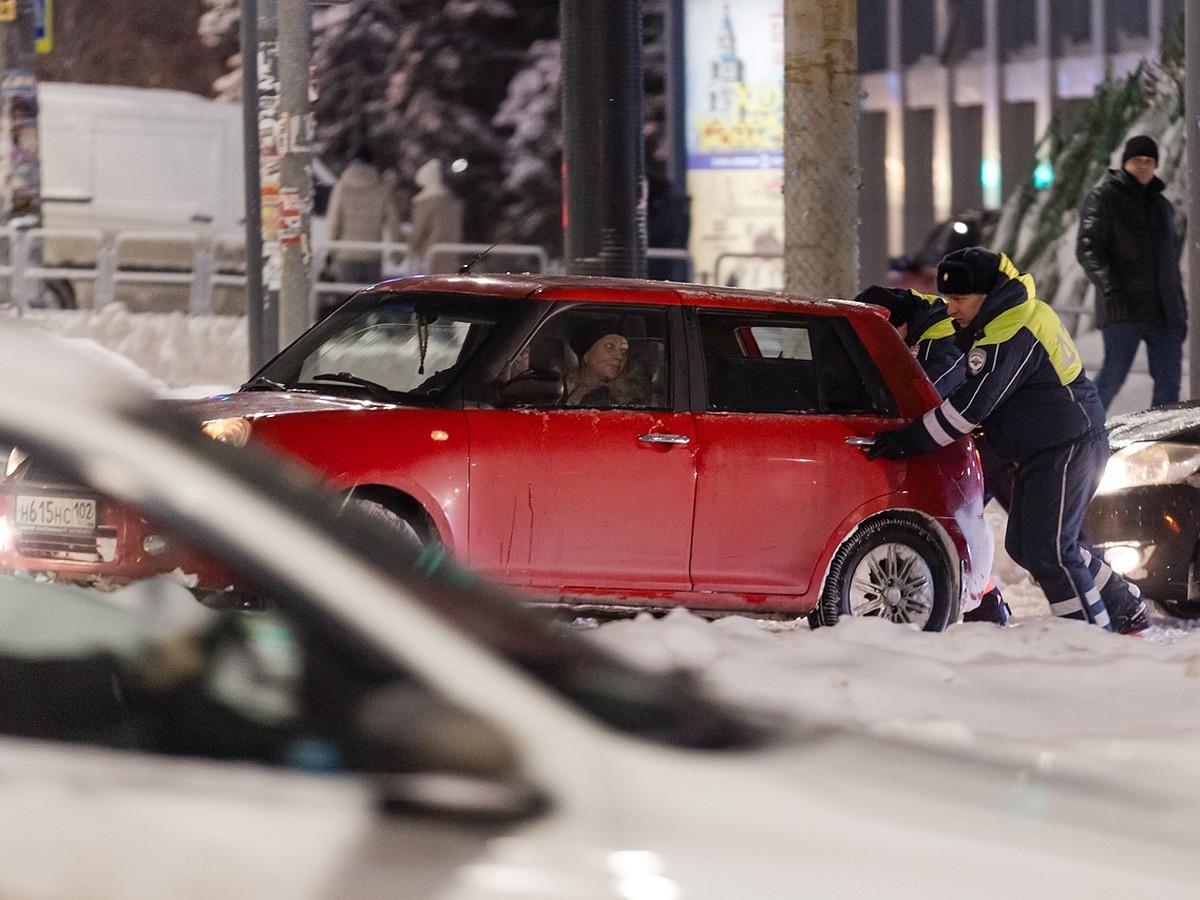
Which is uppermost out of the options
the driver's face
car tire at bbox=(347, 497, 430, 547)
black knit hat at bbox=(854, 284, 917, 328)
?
black knit hat at bbox=(854, 284, 917, 328)

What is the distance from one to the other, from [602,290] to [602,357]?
274 millimetres

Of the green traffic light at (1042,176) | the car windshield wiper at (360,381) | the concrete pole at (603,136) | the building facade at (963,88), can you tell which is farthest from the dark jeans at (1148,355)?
the building facade at (963,88)

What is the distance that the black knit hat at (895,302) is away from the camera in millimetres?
9820

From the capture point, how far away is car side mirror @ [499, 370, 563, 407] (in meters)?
7.82

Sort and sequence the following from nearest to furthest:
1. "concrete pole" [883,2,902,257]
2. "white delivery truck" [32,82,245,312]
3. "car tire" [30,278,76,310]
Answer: "car tire" [30,278,76,310] → "white delivery truck" [32,82,245,312] → "concrete pole" [883,2,902,257]

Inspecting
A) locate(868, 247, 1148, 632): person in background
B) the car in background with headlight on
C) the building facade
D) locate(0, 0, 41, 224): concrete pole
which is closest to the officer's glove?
locate(868, 247, 1148, 632): person in background

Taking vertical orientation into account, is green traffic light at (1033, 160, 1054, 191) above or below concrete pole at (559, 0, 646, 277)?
above

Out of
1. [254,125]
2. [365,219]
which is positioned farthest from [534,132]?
[254,125]

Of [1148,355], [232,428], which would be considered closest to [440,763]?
[232,428]

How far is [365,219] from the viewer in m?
19.0

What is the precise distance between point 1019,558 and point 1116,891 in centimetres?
594

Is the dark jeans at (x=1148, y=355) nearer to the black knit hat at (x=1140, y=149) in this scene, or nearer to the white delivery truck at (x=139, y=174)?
the black knit hat at (x=1140, y=149)

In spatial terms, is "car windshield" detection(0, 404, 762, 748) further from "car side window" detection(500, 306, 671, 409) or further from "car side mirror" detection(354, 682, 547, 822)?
"car side window" detection(500, 306, 671, 409)

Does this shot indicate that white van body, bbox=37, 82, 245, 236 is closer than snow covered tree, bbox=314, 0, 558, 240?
Yes
